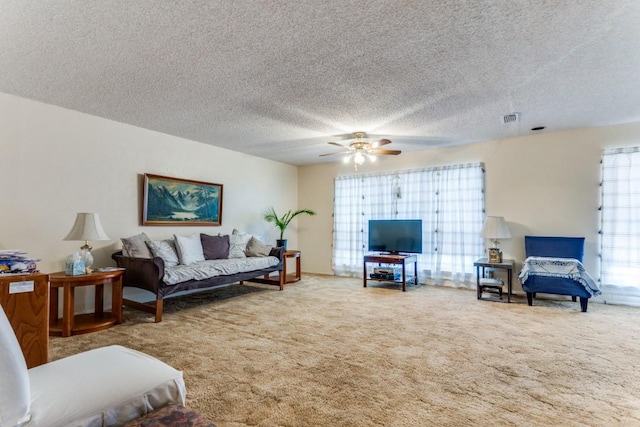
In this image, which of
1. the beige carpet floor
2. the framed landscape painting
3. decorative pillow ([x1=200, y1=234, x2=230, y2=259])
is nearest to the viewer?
the beige carpet floor

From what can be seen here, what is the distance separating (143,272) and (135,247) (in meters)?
0.55

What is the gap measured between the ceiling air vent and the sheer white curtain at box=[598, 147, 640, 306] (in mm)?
1535

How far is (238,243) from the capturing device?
554cm

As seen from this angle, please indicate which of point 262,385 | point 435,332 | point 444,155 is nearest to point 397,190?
point 444,155

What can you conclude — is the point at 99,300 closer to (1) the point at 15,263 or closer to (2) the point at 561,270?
(1) the point at 15,263

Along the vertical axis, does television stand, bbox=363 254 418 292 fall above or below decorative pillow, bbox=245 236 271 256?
below

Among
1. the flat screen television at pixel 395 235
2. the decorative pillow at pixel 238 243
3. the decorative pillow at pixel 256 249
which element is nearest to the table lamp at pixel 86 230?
the decorative pillow at pixel 238 243

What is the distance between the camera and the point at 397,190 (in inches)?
246

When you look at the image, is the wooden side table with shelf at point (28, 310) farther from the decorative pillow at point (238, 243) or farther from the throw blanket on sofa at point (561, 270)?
the throw blanket on sofa at point (561, 270)

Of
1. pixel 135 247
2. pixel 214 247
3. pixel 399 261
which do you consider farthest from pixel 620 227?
pixel 135 247

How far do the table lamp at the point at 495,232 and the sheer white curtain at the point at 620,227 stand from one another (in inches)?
49.4

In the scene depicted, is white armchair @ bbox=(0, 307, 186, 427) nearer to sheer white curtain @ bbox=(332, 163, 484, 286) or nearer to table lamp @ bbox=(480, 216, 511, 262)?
table lamp @ bbox=(480, 216, 511, 262)

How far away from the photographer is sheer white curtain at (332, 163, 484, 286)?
555cm

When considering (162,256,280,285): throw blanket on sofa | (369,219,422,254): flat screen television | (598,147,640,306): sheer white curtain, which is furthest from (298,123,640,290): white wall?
(162,256,280,285): throw blanket on sofa
